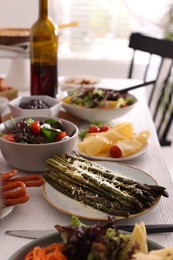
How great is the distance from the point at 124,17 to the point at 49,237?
9.68 feet

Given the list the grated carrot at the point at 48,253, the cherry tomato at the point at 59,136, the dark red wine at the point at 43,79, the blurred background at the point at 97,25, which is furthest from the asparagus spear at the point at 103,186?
the blurred background at the point at 97,25

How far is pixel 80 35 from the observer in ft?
11.6

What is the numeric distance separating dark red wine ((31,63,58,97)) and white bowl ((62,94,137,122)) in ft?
0.59

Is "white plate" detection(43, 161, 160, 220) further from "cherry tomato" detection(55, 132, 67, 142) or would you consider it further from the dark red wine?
the dark red wine

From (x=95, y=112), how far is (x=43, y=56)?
348 mm

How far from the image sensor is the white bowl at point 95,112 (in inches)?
59.2

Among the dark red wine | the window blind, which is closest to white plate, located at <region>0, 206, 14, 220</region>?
the dark red wine

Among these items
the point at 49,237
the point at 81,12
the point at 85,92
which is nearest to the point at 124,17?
the point at 81,12

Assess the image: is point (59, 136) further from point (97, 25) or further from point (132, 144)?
point (97, 25)

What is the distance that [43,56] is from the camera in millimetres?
1679

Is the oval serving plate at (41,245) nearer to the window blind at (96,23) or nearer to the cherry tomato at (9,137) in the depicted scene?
the cherry tomato at (9,137)

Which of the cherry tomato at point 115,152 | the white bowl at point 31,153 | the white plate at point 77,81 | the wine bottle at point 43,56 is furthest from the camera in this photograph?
the white plate at point 77,81

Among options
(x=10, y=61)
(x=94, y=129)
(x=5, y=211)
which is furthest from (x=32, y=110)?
(x=10, y=61)

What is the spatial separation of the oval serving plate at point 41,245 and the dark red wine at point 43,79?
101cm
